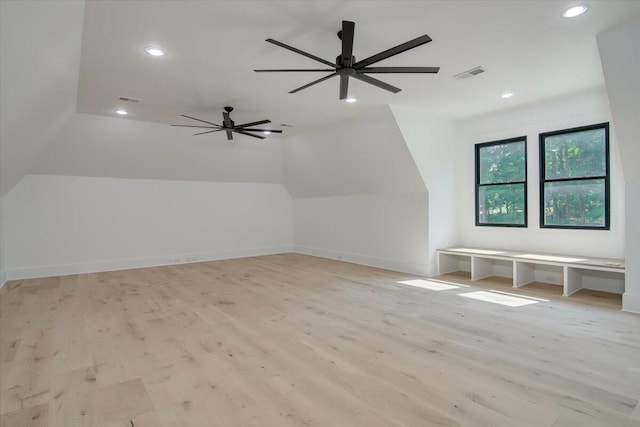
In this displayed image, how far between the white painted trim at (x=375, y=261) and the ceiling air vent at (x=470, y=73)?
3020 millimetres

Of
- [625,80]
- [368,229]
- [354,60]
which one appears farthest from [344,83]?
[368,229]

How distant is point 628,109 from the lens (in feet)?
10.5

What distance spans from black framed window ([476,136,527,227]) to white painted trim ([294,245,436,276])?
134cm

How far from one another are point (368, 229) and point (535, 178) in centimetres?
296

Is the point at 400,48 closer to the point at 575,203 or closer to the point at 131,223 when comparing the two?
the point at 575,203

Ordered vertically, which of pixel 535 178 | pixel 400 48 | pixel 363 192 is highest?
pixel 400 48

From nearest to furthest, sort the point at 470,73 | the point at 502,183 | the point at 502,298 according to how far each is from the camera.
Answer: the point at 470,73 → the point at 502,298 → the point at 502,183

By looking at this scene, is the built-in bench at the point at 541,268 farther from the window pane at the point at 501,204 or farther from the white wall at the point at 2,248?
the white wall at the point at 2,248

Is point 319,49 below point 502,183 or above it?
above

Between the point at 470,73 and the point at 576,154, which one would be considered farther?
the point at 576,154

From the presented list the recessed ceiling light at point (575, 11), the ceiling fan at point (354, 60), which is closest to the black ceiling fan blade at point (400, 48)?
the ceiling fan at point (354, 60)

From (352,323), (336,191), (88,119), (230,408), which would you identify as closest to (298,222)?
(336,191)

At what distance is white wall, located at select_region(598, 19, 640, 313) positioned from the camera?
9.50 ft

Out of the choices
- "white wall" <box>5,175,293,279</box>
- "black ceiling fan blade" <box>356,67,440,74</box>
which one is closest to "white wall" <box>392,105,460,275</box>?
"black ceiling fan blade" <box>356,67,440,74</box>
